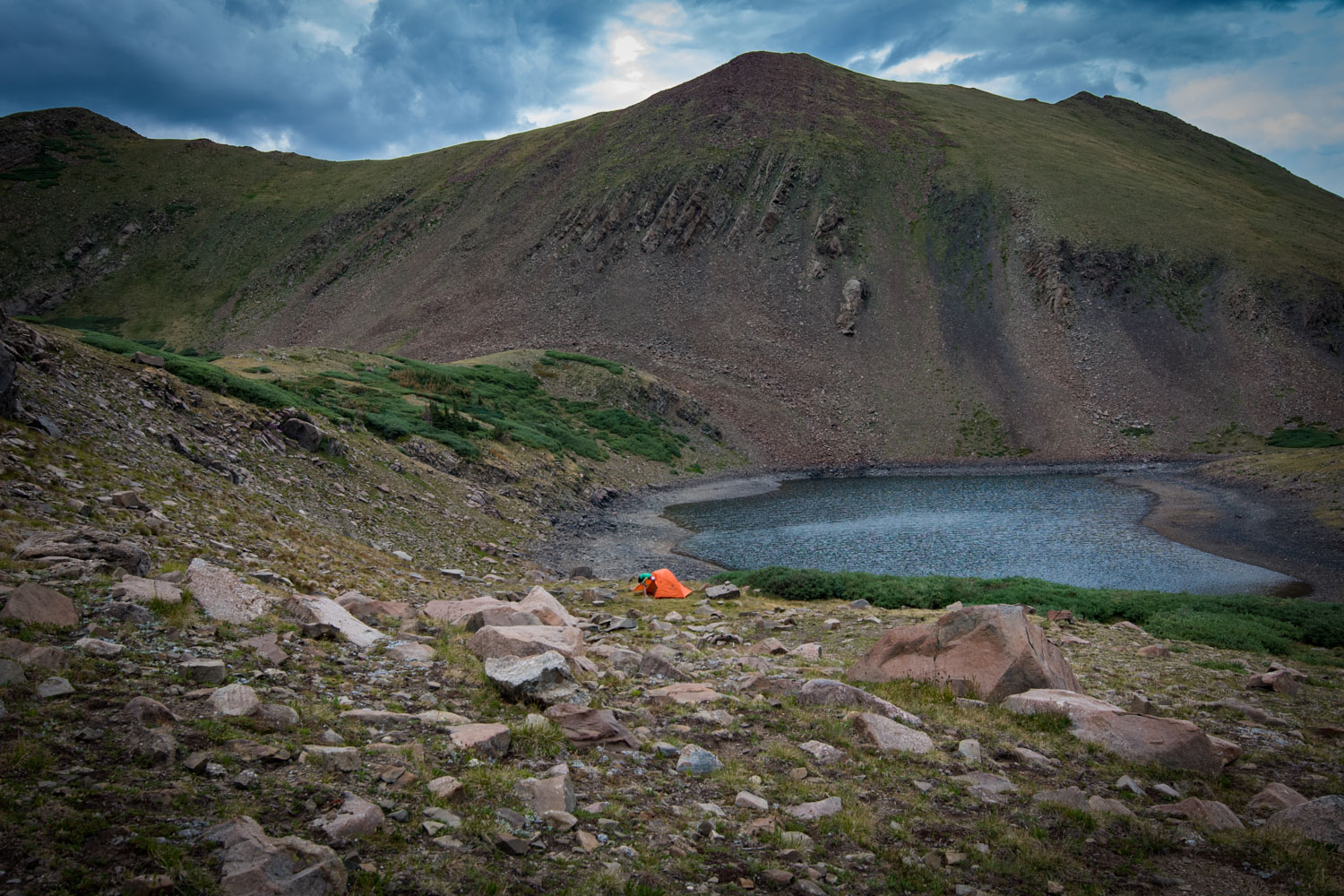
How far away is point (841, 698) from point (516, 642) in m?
5.00

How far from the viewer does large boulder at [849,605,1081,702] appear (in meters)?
10.9

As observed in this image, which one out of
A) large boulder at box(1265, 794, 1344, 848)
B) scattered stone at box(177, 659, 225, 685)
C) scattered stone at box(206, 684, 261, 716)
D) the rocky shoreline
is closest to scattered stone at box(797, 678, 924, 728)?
large boulder at box(1265, 794, 1344, 848)

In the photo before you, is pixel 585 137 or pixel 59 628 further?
pixel 585 137

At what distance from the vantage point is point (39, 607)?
7.54m

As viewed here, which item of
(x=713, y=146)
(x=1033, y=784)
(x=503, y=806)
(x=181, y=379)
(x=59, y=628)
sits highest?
(x=713, y=146)

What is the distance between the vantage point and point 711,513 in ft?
140

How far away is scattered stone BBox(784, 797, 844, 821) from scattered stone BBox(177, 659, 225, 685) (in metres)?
6.31

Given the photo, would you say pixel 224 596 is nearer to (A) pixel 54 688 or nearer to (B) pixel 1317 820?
(A) pixel 54 688

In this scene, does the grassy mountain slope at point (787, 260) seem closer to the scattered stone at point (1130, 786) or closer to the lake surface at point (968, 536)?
the lake surface at point (968, 536)

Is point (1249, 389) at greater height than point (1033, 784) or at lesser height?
greater

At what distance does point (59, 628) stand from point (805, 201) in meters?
95.4

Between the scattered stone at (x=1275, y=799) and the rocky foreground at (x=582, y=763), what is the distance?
0.04 m

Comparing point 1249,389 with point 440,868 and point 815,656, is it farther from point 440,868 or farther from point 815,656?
point 440,868

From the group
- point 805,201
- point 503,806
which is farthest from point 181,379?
point 805,201
